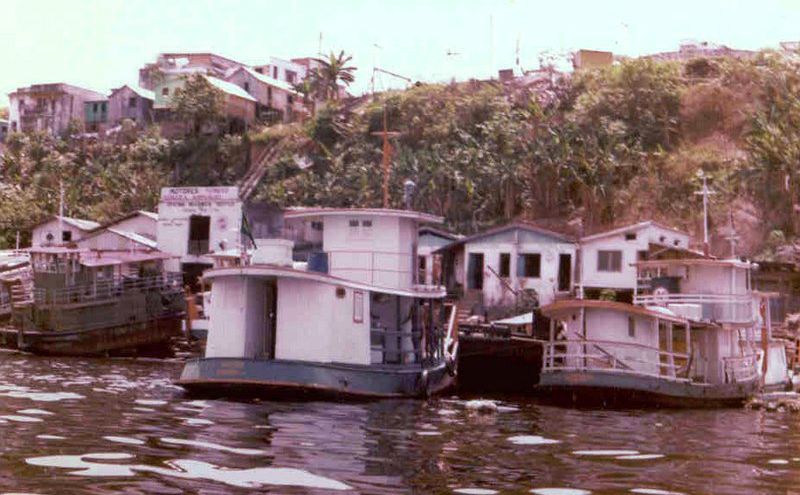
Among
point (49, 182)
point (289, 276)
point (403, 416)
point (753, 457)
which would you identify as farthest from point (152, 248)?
point (753, 457)

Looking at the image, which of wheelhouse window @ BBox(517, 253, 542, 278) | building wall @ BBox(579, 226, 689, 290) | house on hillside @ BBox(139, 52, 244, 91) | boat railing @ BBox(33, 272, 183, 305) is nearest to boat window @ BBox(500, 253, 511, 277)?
wheelhouse window @ BBox(517, 253, 542, 278)

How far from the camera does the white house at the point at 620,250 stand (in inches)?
1673

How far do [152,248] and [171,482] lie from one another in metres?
42.0

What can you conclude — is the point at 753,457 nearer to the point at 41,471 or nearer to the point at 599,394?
the point at 599,394

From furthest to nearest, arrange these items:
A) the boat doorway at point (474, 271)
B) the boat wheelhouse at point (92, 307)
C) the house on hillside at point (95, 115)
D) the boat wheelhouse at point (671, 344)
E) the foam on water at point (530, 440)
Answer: the house on hillside at point (95, 115) < the boat doorway at point (474, 271) < the boat wheelhouse at point (92, 307) < the boat wheelhouse at point (671, 344) < the foam on water at point (530, 440)

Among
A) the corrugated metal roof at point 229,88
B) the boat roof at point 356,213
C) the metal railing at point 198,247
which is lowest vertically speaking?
the boat roof at point 356,213

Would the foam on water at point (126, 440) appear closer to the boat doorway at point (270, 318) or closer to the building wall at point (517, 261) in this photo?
the boat doorway at point (270, 318)

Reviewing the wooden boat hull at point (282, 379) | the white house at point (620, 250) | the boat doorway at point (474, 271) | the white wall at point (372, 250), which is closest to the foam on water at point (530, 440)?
the wooden boat hull at point (282, 379)

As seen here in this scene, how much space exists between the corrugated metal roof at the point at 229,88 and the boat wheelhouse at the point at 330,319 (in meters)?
51.1

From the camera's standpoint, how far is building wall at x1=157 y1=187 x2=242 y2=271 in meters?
52.4

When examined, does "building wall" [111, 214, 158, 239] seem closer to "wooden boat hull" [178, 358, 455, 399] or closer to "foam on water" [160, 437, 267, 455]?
"wooden boat hull" [178, 358, 455, 399]

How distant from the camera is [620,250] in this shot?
42.9 meters

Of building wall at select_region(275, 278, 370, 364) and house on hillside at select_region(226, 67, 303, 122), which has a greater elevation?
house on hillside at select_region(226, 67, 303, 122)

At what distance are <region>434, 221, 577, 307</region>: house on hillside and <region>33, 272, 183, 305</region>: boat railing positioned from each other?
47.9 feet
